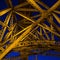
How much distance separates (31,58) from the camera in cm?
1111

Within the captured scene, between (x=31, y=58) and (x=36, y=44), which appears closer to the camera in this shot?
(x=36, y=44)

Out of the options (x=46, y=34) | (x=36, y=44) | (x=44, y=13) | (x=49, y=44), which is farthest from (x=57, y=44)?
(x=44, y=13)

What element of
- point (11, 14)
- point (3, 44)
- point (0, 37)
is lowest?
point (3, 44)

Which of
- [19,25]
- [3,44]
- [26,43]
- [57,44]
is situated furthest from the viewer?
[19,25]

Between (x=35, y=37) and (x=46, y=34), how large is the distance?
0.53 meters

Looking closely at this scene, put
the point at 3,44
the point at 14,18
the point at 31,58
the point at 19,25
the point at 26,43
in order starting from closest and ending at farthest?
the point at 3,44, the point at 26,43, the point at 14,18, the point at 19,25, the point at 31,58

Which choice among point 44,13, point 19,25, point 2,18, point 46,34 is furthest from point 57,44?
point 44,13

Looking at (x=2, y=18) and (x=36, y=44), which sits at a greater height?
(x=2, y=18)

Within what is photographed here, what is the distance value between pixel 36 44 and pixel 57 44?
35.0 inches

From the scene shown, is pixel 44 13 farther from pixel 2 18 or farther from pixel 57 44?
pixel 2 18

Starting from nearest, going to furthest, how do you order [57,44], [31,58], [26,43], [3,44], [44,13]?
1. [44,13]
2. [3,44]
3. [26,43]
4. [57,44]
5. [31,58]

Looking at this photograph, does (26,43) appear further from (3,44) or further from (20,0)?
(20,0)

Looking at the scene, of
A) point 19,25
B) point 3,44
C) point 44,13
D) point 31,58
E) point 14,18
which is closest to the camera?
point 44,13

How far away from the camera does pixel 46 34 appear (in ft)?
29.0
